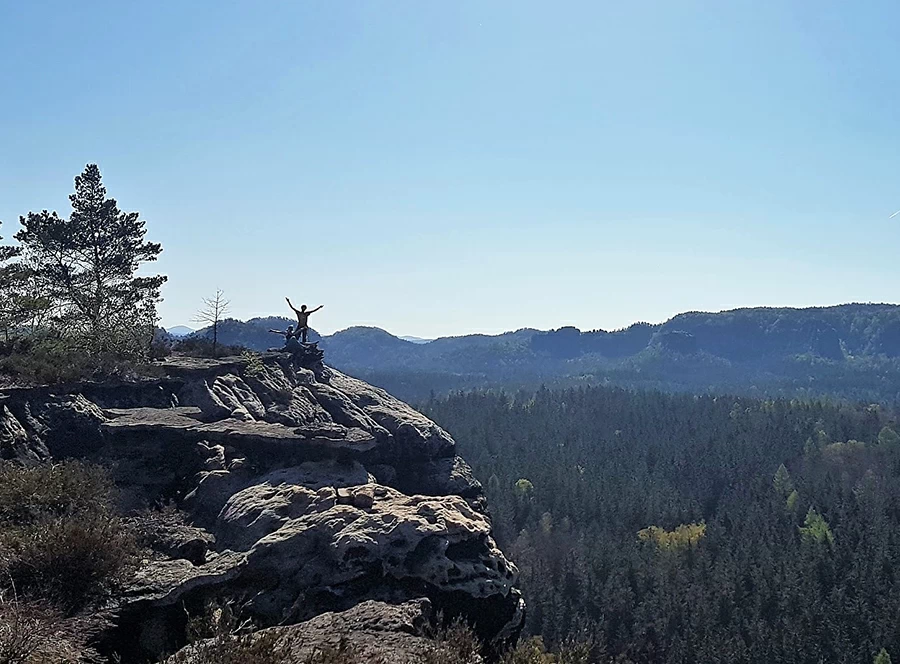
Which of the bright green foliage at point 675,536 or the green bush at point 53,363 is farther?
the bright green foliage at point 675,536

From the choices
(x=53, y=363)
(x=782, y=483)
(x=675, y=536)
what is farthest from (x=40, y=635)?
(x=782, y=483)

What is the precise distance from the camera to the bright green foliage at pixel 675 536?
73075 mm

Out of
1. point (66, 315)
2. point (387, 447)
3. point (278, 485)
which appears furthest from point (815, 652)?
point (66, 315)

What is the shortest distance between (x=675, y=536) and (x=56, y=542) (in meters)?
73.5

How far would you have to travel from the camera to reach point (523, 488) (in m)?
92.7

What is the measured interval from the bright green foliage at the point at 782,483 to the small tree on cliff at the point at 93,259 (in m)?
85.6

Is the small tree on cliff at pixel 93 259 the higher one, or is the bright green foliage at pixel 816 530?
the small tree on cliff at pixel 93 259

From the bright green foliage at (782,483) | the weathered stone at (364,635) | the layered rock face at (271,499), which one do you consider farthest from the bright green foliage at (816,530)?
the weathered stone at (364,635)

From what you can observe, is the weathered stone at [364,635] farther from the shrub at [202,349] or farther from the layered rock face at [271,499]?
the shrub at [202,349]

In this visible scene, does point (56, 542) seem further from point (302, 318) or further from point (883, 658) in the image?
point (883, 658)

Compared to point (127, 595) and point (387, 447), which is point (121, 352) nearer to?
point (387, 447)

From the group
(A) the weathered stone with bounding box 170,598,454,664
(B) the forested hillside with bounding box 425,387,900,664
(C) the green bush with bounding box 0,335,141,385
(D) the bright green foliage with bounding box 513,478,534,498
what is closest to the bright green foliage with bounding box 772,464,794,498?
(B) the forested hillside with bounding box 425,387,900,664

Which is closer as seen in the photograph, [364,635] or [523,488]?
[364,635]

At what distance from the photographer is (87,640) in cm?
1073
